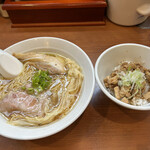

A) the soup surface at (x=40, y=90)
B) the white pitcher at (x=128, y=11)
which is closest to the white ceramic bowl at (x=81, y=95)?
the soup surface at (x=40, y=90)

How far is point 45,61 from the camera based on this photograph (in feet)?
4.36

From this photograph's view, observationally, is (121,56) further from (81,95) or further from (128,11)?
(128,11)

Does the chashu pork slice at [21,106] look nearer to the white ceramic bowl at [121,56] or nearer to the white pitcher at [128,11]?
the white ceramic bowl at [121,56]

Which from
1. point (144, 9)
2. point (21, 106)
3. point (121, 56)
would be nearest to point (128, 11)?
point (144, 9)

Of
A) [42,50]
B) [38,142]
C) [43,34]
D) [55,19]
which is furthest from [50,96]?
[55,19]

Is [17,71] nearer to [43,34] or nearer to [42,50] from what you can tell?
[42,50]

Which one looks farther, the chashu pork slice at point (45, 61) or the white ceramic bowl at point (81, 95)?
the chashu pork slice at point (45, 61)

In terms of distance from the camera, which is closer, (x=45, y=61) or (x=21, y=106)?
(x=21, y=106)

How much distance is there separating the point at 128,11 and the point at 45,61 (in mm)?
1164

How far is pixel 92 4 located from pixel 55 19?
20.9 inches

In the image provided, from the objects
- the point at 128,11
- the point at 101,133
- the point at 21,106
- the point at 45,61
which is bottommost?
the point at 101,133

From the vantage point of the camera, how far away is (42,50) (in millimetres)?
1399

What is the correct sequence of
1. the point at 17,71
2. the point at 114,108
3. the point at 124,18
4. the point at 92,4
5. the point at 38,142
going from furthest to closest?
the point at 124,18, the point at 92,4, the point at 17,71, the point at 114,108, the point at 38,142

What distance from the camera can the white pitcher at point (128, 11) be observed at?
156cm
